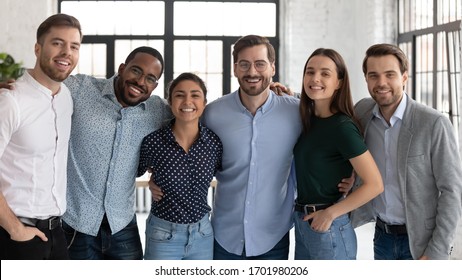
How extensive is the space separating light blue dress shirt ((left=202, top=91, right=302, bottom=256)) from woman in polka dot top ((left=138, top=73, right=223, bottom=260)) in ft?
0.31

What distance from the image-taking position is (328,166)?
260 centimetres

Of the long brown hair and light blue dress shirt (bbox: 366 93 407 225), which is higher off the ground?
the long brown hair

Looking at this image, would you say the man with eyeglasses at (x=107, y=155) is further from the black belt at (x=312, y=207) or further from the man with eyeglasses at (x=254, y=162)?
the black belt at (x=312, y=207)

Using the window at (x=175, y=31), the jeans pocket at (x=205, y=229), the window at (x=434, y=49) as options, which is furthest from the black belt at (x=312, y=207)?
the window at (x=175, y=31)

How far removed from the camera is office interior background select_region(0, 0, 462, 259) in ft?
25.6

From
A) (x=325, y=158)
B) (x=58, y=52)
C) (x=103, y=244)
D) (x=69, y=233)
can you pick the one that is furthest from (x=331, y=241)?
(x=58, y=52)

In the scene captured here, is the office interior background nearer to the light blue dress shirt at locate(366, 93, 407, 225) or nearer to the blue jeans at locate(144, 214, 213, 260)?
the light blue dress shirt at locate(366, 93, 407, 225)

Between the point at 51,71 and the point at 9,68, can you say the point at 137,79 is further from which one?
the point at 9,68

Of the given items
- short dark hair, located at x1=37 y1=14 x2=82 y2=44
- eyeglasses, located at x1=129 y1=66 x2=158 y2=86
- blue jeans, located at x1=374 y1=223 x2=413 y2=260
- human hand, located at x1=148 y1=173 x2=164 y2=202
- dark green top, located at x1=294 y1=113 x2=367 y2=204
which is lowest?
blue jeans, located at x1=374 y1=223 x2=413 y2=260

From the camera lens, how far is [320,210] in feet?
8.54

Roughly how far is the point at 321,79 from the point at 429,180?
2.00 ft

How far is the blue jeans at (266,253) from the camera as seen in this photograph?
2.82 metres

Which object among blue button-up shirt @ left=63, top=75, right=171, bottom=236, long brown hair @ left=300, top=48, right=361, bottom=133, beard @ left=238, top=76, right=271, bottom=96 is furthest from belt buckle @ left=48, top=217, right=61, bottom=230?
long brown hair @ left=300, top=48, right=361, bottom=133
